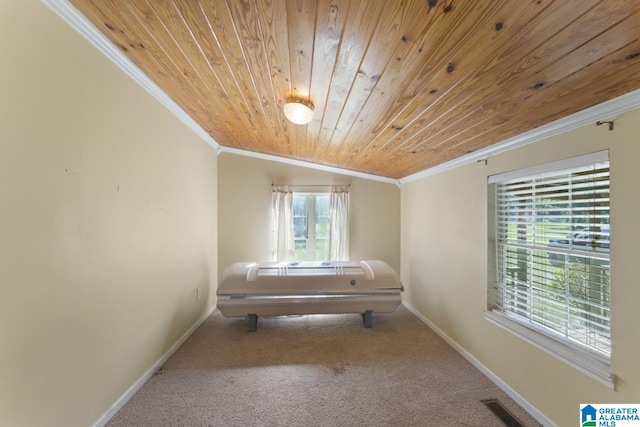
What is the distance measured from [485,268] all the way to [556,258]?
56 cm

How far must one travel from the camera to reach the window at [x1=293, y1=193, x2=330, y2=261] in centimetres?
390

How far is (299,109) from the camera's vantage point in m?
1.80

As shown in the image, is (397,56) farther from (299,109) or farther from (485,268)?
(485,268)

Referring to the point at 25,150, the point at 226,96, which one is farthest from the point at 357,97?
the point at 25,150

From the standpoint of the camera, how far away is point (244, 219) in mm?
3717

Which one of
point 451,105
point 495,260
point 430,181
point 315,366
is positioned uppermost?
point 451,105

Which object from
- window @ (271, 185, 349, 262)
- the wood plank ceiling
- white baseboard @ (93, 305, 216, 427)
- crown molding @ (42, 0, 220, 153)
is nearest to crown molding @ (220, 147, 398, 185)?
window @ (271, 185, 349, 262)

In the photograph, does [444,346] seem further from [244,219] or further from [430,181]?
[244,219]

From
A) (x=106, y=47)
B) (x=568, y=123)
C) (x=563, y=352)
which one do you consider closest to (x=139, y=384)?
(x=106, y=47)

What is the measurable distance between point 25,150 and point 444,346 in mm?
3530

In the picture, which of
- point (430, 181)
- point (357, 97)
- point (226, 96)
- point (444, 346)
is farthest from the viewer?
point (430, 181)

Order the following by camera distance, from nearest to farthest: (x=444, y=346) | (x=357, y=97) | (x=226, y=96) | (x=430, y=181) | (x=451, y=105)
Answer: (x=451, y=105)
(x=357, y=97)
(x=226, y=96)
(x=444, y=346)
(x=430, y=181)

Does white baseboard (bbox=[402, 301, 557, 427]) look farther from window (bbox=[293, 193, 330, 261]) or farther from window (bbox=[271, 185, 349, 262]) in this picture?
window (bbox=[293, 193, 330, 261])

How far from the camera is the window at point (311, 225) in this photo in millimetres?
3904
